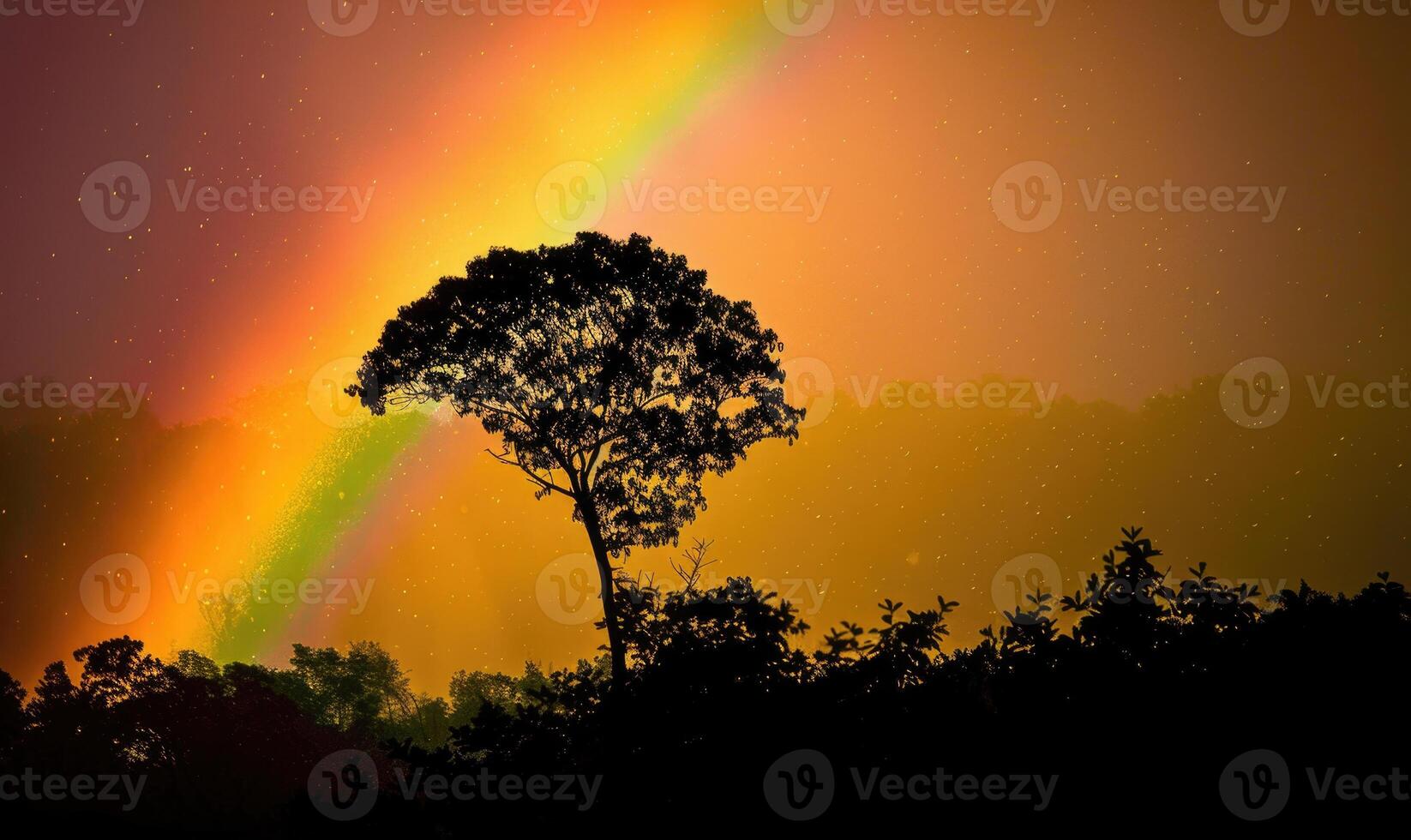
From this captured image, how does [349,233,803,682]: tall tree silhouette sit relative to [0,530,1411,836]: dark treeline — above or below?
above

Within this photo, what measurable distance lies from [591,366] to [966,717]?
46.6 feet

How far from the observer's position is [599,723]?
6402 millimetres

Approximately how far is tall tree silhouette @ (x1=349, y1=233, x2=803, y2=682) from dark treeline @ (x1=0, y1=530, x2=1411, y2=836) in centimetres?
1119

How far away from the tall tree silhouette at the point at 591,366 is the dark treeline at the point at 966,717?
36.7 ft

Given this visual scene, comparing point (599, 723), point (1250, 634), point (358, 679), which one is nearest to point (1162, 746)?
point (1250, 634)

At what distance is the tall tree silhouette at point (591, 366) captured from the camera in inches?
714

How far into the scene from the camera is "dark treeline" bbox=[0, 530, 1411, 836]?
472 centimetres

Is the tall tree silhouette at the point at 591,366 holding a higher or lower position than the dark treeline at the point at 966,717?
higher

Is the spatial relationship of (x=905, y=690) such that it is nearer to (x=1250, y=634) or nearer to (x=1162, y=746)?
(x=1162, y=746)

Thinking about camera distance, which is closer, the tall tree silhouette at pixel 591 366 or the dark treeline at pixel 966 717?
the dark treeline at pixel 966 717

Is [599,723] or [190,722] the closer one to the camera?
[599,723]

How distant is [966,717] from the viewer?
5391 mm

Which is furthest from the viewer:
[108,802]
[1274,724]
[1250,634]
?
[108,802]

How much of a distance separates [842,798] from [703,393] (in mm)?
14298
